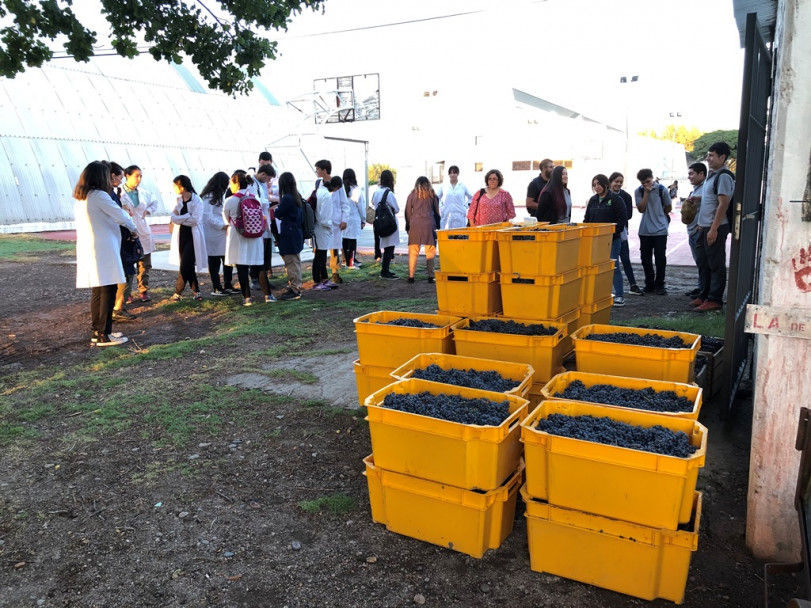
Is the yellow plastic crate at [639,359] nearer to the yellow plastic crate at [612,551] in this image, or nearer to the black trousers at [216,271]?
the yellow plastic crate at [612,551]

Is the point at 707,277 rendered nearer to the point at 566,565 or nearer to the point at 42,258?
the point at 566,565

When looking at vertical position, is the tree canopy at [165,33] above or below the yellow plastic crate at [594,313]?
above

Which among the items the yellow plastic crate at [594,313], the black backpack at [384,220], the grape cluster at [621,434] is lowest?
the grape cluster at [621,434]

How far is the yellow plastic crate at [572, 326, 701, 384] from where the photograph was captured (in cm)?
342

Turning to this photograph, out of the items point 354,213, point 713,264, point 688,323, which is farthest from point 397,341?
point 354,213

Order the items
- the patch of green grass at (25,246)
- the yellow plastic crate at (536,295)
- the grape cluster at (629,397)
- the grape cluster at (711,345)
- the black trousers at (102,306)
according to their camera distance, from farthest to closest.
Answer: the patch of green grass at (25,246) → the black trousers at (102,306) → the grape cluster at (711,345) → the yellow plastic crate at (536,295) → the grape cluster at (629,397)

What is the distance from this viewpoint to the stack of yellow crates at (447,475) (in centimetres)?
264

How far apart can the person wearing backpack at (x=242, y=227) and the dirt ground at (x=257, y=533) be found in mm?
3663

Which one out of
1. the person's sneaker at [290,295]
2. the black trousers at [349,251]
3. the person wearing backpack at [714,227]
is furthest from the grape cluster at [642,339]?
the black trousers at [349,251]

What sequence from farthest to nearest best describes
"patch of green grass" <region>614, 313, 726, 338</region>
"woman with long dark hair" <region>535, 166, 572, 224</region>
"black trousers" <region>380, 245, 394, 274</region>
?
"black trousers" <region>380, 245, 394, 274</region>, "woman with long dark hair" <region>535, 166, 572, 224</region>, "patch of green grass" <region>614, 313, 726, 338</region>

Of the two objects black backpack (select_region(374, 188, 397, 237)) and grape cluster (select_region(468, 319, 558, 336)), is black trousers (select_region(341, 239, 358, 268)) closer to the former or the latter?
black backpack (select_region(374, 188, 397, 237))

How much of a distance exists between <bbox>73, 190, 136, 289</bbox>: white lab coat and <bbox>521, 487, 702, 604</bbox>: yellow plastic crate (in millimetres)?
5280

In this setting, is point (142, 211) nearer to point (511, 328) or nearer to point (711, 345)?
point (511, 328)

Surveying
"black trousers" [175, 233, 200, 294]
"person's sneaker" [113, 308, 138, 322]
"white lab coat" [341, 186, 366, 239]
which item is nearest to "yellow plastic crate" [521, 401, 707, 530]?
"person's sneaker" [113, 308, 138, 322]
